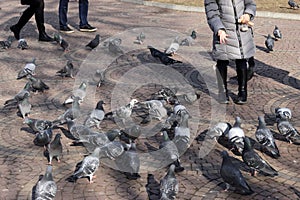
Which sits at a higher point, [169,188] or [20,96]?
[169,188]

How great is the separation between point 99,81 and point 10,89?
63.5 inches

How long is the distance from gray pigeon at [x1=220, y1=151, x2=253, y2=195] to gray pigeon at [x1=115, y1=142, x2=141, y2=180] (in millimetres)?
979

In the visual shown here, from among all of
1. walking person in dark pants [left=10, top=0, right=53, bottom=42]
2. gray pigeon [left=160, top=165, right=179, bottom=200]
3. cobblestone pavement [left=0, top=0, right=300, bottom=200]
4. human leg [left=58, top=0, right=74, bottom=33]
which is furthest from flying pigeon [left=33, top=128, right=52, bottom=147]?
human leg [left=58, top=0, right=74, bottom=33]

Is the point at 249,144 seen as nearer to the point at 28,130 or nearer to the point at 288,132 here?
the point at 288,132

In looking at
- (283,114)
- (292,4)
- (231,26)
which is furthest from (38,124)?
(292,4)

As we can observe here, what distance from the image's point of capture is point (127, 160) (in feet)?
17.8

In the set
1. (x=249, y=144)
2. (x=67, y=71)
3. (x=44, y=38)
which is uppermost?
(x=249, y=144)

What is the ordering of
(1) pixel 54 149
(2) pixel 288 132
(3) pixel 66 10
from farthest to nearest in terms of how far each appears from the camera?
(3) pixel 66 10
(2) pixel 288 132
(1) pixel 54 149

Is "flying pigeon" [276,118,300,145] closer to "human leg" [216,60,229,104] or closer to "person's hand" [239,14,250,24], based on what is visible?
"human leg" [216,60,229,104]

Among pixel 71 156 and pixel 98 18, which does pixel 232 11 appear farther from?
pixel 98 18

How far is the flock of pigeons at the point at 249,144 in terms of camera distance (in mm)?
5000

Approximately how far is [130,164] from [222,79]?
2.83 m

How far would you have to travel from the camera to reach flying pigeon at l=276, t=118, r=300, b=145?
6.14 m

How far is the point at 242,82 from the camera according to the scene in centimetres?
759
